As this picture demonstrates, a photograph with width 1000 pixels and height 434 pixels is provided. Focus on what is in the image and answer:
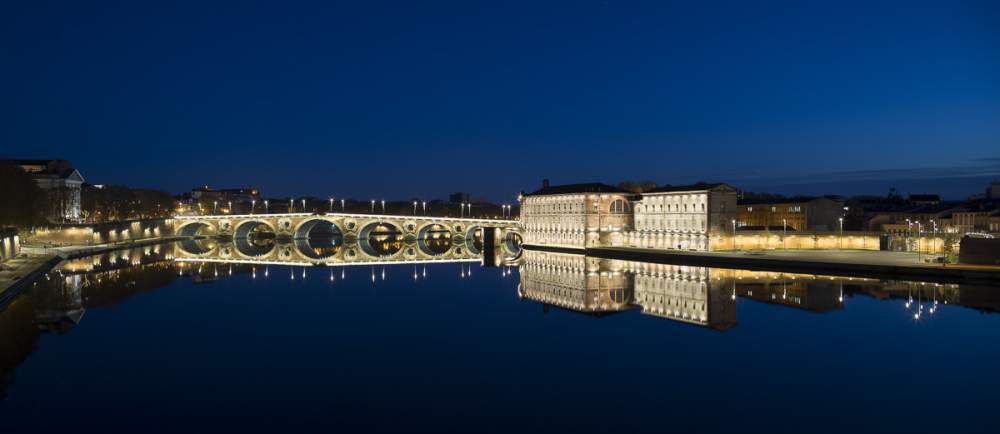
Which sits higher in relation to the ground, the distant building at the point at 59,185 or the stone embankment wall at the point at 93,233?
the distant building at the point at 59,185

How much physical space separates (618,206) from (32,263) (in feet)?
121

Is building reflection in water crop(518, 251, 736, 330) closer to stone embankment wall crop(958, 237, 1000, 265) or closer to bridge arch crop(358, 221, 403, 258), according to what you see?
stone embankment wall crop(958, 237, 1000, 265)

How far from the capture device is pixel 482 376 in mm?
14586

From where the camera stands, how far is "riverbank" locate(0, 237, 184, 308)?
25078 millimetres

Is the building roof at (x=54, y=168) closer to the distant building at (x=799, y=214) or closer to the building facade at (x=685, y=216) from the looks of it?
the building facade at (x=685, y=216)

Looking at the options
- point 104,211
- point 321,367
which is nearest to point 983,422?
point 321,367

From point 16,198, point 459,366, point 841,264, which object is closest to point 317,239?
point 16,198

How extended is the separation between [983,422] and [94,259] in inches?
1878

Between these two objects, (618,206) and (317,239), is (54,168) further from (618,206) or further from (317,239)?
(618,206)

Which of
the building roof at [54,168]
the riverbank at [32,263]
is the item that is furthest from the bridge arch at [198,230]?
the riverbank at [32,263]

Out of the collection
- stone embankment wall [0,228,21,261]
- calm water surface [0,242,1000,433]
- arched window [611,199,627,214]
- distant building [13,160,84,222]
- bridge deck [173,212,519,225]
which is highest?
distant building [13,160,84,222]

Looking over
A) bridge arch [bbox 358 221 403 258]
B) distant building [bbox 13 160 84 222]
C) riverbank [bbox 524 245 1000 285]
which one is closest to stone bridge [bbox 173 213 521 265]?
bridge arch [bbox 358 221 403 258]

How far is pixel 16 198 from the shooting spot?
37312 mm

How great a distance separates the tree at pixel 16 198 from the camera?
119ft
